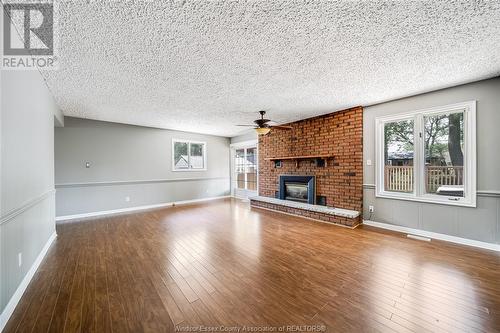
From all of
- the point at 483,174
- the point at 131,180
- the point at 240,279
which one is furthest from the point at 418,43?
the point at 131,180

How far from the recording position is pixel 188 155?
7.00 meters

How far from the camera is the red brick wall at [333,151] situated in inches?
169

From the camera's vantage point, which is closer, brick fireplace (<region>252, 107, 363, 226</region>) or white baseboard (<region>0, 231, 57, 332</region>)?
white baseboard (<region>0, 231, 57, 332</region>)

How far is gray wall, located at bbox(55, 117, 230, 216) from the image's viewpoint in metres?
4.79

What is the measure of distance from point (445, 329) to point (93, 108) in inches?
236

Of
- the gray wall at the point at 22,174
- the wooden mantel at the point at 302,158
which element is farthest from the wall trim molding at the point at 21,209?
the wooden mantel at the point at 302,158

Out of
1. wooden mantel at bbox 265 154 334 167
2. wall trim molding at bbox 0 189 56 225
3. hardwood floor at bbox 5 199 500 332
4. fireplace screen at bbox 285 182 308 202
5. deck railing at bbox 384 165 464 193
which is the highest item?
wooden mantel at bbox 265 154 334 167

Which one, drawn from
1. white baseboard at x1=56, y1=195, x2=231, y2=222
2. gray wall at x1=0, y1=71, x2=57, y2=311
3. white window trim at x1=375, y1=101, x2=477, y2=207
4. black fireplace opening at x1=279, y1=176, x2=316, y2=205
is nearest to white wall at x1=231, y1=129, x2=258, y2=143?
black fireplace opening at x1=279, y1=176, x2=316, y2=205

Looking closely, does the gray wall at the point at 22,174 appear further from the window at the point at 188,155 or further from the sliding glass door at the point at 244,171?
the sliding glass door at the point at 244,171

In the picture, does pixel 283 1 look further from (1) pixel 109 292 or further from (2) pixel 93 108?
(2) pixel 93 108

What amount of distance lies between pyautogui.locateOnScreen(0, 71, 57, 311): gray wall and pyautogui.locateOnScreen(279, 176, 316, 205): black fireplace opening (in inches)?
190

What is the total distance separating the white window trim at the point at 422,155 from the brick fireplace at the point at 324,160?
338 millimetres

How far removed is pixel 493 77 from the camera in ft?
9.36

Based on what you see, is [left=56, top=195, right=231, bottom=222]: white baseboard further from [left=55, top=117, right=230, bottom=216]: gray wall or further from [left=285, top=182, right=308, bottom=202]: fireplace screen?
[left=285, top=182, right=308, bottom=202]: fireplace screen
